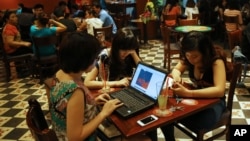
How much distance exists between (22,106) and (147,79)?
280 cm

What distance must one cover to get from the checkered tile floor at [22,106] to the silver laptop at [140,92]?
118 cm

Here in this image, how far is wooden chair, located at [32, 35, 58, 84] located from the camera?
185 inches

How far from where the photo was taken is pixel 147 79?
78.3 inches

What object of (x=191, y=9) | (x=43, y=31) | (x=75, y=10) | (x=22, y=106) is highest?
(x=75, y=10)

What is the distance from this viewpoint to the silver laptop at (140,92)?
179cm

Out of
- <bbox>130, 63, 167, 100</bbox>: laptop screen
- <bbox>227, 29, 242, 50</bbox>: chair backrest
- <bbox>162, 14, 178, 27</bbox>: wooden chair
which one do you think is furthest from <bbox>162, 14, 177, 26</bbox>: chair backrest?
<bbox>130, 63, 167, 100</bbox>: laptop screen

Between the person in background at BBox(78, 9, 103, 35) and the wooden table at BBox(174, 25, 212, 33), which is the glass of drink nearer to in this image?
the wooden table at BBox(174, 25, 212, 33)

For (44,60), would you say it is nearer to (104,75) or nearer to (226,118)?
(104,75)

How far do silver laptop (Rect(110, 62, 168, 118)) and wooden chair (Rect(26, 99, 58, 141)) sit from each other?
0.47m

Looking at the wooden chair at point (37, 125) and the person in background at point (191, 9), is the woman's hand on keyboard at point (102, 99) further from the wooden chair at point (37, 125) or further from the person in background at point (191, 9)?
the person in background at point (191, 9)

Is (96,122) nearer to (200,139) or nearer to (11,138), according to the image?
(200,139)

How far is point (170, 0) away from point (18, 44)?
4.52 metres

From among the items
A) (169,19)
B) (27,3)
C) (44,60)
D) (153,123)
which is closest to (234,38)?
(153,123)

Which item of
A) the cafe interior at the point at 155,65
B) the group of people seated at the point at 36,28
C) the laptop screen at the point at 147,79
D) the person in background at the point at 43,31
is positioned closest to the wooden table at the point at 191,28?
the cafe interior at the point at 155,65
